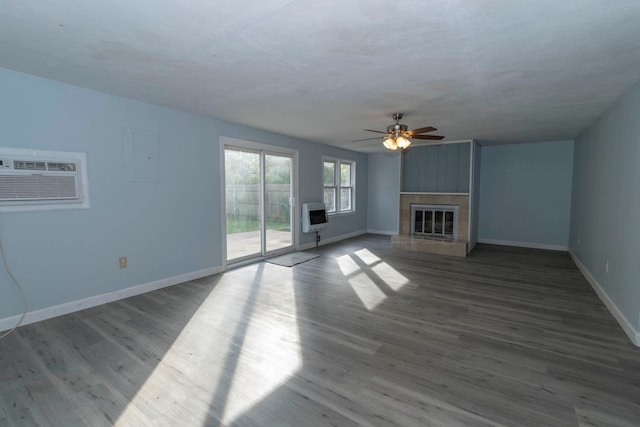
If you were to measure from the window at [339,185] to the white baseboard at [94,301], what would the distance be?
3680mm

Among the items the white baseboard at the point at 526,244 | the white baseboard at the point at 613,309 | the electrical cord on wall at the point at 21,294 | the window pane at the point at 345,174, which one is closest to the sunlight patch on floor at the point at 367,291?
the white baseboard at the point at 613,309

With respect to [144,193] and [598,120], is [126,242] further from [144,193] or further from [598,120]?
[598,120]

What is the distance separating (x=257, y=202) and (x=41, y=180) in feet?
9.39

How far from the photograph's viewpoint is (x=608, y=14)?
5.71ft

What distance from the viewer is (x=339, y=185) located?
7531mm

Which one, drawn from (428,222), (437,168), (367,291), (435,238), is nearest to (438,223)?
(428,222)

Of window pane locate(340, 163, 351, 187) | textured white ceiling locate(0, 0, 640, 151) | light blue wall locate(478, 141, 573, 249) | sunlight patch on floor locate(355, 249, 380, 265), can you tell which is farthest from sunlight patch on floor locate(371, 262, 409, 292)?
light blue wall locate(478, 141, 573, 249)

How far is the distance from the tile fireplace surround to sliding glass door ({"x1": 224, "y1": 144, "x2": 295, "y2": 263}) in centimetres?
252

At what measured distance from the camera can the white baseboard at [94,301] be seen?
9.18ft

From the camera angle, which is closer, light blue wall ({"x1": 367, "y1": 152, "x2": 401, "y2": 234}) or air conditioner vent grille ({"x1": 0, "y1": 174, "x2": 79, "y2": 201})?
air conditioner vent grille ({"x1": 0, "y1": 174, "x2": 79, "y2": 201})

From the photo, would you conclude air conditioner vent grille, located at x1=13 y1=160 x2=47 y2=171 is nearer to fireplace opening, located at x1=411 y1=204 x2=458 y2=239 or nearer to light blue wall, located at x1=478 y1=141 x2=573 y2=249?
fireplace opening, located at x1=411 y1=204 x2=458 y2=239

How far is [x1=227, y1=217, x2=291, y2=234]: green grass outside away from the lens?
483 cm

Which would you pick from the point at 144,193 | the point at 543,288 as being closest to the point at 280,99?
the point at 144,193

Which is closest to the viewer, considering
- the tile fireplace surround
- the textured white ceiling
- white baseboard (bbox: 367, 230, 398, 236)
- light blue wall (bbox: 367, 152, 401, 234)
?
the textured white ceiling
